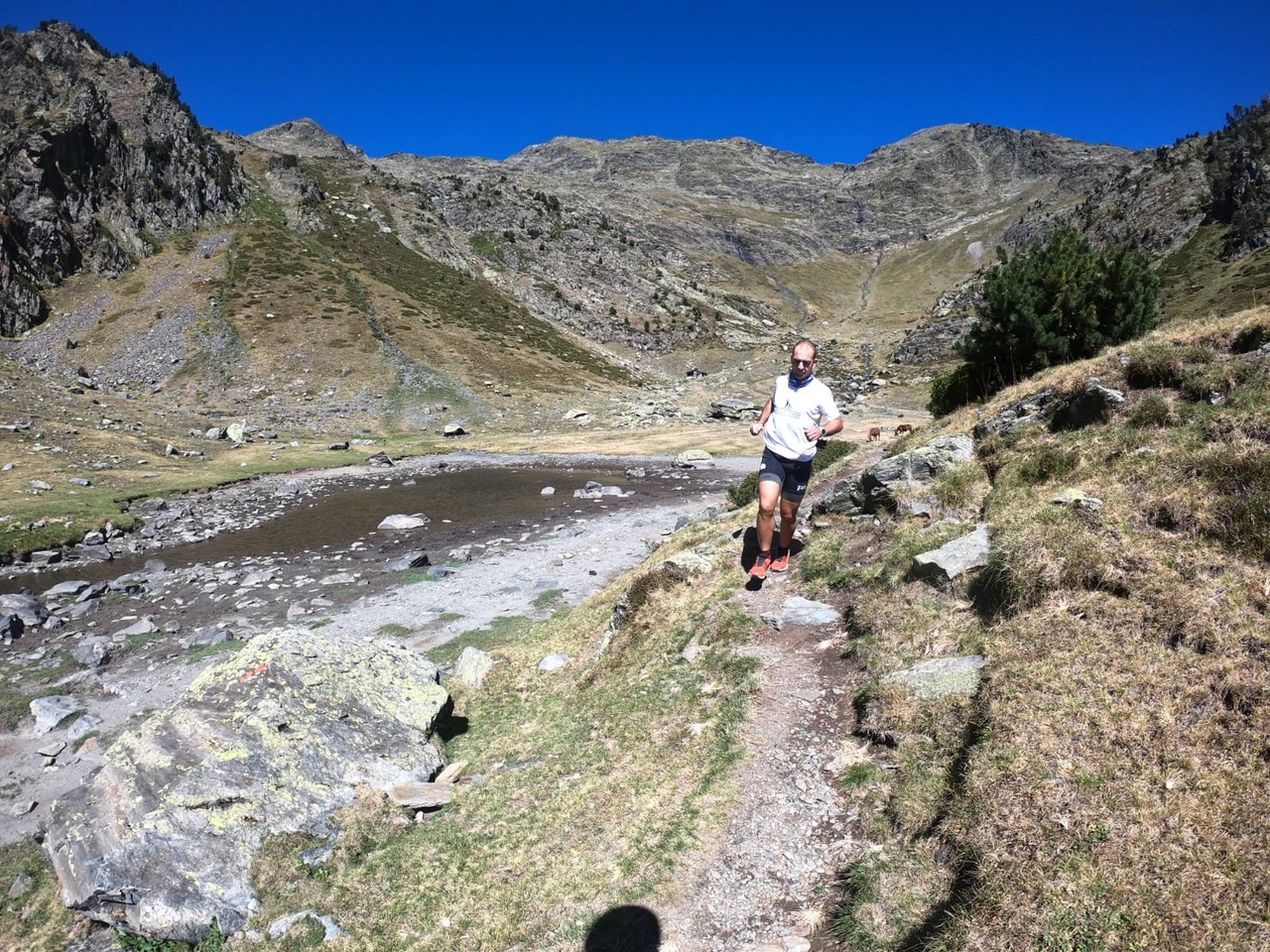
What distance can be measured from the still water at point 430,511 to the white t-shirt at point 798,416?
20423 mm

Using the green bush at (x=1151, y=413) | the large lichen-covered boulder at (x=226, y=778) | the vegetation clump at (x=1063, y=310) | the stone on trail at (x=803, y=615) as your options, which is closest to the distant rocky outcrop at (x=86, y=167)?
the large lichen-covered boulder at (x=226, y=778)

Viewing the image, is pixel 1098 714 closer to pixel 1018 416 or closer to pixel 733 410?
pixel 1018 416

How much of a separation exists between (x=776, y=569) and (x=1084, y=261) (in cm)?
2118

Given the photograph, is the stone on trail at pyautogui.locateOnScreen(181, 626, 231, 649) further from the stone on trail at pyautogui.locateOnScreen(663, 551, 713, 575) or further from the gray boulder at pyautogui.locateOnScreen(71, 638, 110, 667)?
the stone on trail at pyautogui.locateOnScreen(663, 551, 713, 575)

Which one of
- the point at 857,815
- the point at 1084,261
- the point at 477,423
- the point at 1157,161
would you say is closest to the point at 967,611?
the point at 857,815

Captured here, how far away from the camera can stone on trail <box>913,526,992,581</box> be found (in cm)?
908

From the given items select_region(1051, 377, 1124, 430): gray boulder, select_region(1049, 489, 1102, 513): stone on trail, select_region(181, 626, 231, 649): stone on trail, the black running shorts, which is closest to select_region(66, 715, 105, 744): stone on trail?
select_region(181, 626, 231, 649): stone on trail

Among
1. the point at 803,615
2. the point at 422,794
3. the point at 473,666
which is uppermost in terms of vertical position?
the point at 803,615

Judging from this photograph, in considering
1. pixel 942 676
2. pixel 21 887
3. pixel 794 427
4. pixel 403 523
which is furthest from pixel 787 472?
pixel 403 523

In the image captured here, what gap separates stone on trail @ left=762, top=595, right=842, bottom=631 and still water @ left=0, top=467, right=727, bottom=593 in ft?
65.7

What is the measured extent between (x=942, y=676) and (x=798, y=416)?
475cm

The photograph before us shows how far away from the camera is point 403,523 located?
33.4 meters

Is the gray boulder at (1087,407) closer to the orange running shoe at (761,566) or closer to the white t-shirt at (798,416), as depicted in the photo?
the white t-shirt at (798,416)

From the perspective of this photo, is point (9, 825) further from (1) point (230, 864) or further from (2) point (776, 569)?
(2) point (776, 569)
